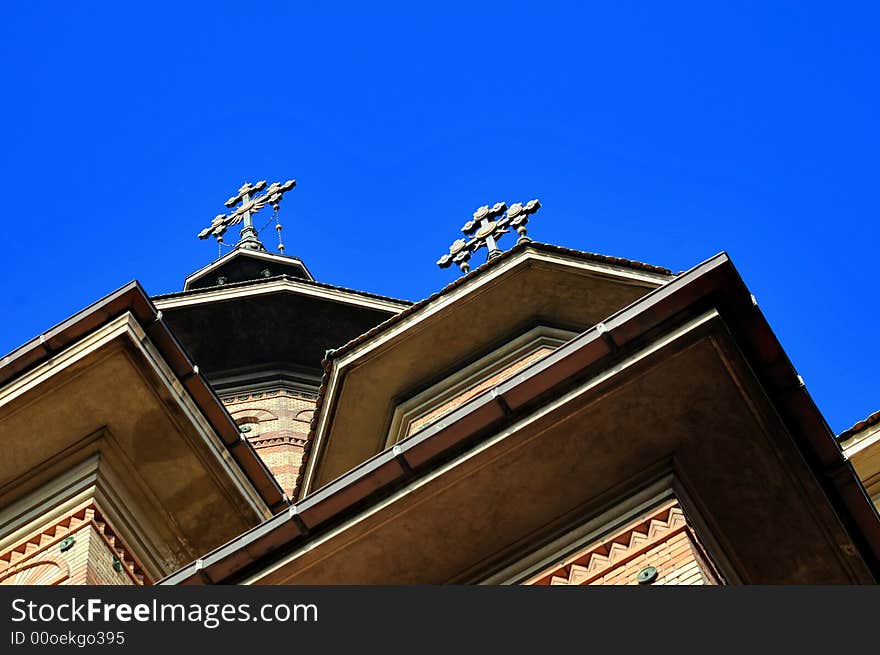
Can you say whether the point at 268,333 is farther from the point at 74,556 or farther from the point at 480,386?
the point at 74,556

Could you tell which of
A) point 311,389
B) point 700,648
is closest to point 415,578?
point 700,648

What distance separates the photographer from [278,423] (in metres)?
23.8

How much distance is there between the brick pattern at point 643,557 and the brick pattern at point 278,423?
40.6 ft

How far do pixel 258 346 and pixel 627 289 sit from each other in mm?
9919

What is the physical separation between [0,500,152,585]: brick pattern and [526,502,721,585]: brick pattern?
3214 mm

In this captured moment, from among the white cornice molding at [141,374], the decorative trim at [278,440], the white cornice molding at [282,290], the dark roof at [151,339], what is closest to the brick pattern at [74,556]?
the white cornice molding at [141,374]

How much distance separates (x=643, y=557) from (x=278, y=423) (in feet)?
47.3

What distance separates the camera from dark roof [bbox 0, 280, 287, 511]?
12102mm

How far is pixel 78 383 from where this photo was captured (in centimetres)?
1216

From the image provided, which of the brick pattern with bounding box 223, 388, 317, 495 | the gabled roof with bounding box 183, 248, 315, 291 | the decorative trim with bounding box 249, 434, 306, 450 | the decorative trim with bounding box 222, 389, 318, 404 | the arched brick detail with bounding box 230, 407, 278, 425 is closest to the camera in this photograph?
the brick pattern with bounding box 223, 388, 317, 495

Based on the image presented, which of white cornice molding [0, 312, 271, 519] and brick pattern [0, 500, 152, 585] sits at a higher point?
white cornice molding [0, 312, 271, 519]

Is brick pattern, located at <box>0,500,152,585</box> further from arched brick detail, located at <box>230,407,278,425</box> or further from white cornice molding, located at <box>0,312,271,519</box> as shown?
arched brick detail, located at <box>230,407,278,425</box>

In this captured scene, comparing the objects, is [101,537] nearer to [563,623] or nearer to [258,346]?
[563,623]

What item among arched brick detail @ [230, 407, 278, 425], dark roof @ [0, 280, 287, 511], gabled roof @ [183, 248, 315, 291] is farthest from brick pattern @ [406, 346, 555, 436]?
gabled roof @ [183, 248, 315, 291]
